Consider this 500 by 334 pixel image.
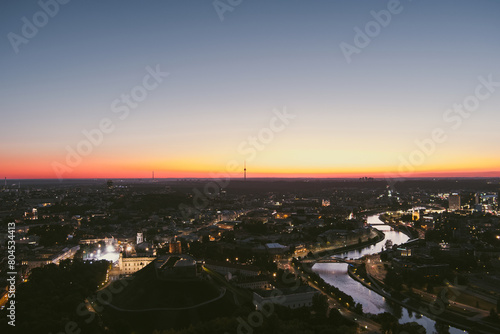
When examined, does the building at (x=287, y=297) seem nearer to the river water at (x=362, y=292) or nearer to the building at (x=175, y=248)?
Result: the river water at (x=362, y=292)

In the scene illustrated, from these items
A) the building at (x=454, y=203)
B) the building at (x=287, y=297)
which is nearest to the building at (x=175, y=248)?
the building at (x=287, y=297)

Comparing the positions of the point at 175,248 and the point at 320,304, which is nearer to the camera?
the point at 320,304

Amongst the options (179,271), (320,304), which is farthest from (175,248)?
(320,304)

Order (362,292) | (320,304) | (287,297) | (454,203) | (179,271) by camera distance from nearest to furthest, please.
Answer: (320,304)
(287,297)
(179,271)
(362,292)
(454,203)

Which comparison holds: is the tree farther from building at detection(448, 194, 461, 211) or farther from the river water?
building at detection(448, 194, 461, 211)

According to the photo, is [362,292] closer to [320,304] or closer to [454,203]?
[320,304]

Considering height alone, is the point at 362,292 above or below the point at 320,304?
below

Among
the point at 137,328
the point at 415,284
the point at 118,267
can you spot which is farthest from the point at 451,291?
the point at 118,267

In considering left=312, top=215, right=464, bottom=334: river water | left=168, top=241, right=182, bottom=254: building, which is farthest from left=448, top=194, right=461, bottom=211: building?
left=168, top=241, right=182, bottom=254: building

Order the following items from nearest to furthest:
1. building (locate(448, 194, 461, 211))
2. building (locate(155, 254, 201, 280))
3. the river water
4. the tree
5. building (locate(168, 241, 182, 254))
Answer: the tree
the river water
building (locate(155, 254, 201, 280))
building (locate(168, 241, 182, 254))
building (locate(448, 194, 461, 211))
